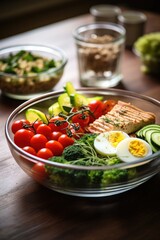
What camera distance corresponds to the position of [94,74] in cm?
193

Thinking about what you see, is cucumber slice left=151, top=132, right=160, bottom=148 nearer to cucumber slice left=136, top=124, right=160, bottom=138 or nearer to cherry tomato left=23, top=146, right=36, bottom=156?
cucumber slice left=136, top=124, right=160, bottom=138

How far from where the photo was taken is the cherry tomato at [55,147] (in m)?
1.21

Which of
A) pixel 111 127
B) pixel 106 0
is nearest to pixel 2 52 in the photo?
pixel 111 127

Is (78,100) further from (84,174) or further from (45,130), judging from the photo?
(84,174)

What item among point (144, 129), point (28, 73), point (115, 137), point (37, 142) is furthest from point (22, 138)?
point (28, 73)

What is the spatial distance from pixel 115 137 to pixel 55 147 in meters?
0.19

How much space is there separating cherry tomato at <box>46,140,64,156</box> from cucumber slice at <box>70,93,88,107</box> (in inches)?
11.4

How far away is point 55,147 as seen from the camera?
1.21 meters

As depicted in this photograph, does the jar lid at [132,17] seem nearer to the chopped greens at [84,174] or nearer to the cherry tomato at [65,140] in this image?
the cherry tomato at [65,140]

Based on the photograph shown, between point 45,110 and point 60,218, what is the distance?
500mm

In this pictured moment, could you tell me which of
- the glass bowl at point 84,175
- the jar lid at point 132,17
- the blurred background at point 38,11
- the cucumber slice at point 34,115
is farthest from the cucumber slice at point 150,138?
the blurred background at point 38,11

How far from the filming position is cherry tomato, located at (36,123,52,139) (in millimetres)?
1299

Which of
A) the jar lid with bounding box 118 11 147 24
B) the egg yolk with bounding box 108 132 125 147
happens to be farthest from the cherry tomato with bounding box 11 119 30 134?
the jar lid with bounding box 118 11 147 24

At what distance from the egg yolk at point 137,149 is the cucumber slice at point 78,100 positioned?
1.12ft
